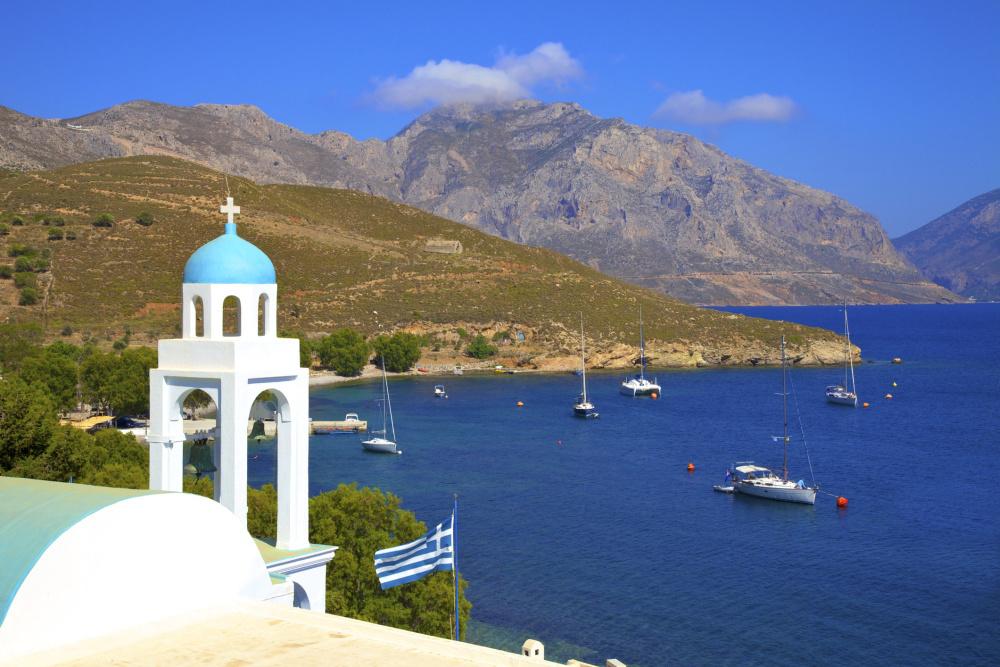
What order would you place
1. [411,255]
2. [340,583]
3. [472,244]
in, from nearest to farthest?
1. [340,583]
2. [411,255]
3. [472,244]

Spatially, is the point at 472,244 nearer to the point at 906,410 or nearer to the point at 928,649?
the point at 906,410

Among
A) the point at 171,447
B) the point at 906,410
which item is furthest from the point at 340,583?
the point at 906,410

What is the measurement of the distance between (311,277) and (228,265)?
106m

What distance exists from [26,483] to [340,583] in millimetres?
12516

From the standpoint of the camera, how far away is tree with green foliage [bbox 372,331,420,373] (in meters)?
107

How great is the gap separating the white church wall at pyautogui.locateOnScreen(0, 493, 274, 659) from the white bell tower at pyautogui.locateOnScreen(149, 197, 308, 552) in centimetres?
155

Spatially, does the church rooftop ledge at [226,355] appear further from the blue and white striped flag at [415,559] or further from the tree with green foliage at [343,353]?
the tree with green foliage at [343,353]

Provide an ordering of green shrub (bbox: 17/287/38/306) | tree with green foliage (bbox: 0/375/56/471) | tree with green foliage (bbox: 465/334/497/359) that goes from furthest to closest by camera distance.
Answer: tree with green foliage (bbox: 465/334/497/359) < green shrub (bbox: 17/287/38/306) < tree with green foliage (bbox: 0/375/56/471)

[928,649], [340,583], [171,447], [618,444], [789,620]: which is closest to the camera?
[171,447]

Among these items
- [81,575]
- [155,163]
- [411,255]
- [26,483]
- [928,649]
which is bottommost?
[928,649]

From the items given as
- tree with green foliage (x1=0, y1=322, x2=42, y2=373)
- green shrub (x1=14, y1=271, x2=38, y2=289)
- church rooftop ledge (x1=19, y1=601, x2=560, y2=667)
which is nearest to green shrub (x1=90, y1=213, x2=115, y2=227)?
green shrub (x1=14, y1=271, x2=38, y2=289)

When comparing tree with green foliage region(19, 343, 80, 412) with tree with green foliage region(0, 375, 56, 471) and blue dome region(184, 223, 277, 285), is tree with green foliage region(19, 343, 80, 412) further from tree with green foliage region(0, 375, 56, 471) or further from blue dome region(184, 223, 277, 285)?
blue dome region(184, 223, 277, 285)

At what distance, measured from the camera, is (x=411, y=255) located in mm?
136125

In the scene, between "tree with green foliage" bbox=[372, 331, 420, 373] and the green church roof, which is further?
"tree with green foliage" bbox=[372, 331, 420, 373]
